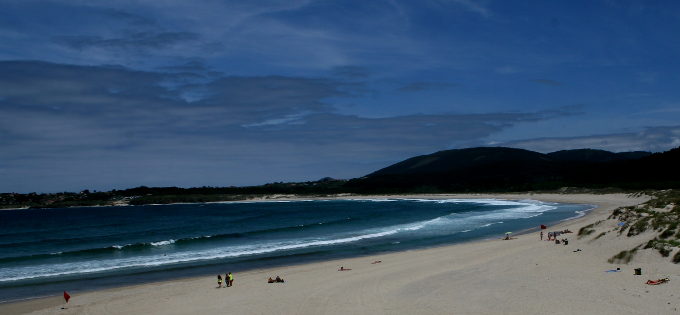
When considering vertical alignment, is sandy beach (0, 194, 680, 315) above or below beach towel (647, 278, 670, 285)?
below

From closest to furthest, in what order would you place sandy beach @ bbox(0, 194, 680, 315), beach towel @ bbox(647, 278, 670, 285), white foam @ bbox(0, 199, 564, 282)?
1. sandy beach @ bbox(0, 194, 680, 315)
2. beach towel @ bbox(647, 278, 670, 285)
3. white foam @ bbox(0, 199, 564, 282)

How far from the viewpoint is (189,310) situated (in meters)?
13.8

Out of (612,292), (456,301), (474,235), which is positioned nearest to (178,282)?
(456,301)

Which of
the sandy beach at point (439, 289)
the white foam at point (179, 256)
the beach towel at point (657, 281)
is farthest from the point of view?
the white foam at point (179, 256)

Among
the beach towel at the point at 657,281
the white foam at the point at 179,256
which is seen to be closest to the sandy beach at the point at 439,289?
the beach towel at the point at 657,281

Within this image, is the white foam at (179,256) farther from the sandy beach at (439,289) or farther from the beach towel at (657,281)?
the beach towel at (657,281)

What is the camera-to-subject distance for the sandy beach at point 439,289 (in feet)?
36.7

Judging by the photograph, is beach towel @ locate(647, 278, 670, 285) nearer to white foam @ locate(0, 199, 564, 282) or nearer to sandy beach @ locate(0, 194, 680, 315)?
sandy beach @ locate(0, 194, 680, 315)

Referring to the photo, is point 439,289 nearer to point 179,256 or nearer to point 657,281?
point 657,281

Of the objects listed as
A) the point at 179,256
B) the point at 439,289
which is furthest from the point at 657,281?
the point at 179,256

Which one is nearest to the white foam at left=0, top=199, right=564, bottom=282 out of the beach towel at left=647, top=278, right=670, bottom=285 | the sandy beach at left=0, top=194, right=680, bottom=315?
the sandy beach at left=0, top=194, right=680, bottom=315

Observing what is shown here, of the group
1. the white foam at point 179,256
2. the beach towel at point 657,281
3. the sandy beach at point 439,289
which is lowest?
the white foam at point 179,256

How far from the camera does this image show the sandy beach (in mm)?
11188

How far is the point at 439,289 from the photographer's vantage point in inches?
549
